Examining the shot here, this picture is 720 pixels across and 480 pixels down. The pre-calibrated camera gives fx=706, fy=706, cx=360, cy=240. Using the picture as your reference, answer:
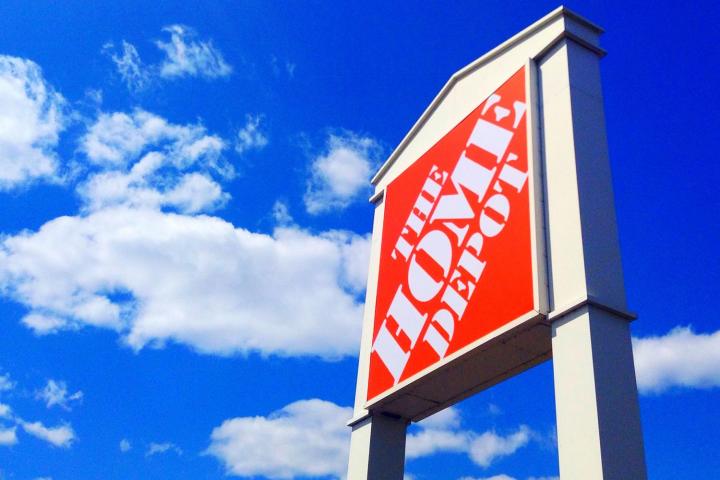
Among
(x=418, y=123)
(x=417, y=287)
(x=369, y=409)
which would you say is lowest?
(x=369, y=409)

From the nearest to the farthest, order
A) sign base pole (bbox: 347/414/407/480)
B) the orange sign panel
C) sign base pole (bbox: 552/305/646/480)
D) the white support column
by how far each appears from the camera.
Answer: sign base pole (bbox: 552/305/646/480)
the white support column
the orange sign panel
sign base pole (bbox: 347/414/407/480)

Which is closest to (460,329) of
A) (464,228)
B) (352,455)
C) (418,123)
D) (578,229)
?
(464,228)

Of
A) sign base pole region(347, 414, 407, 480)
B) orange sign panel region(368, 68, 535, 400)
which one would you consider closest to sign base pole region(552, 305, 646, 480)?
orange sign panel region(368, 68, 535, 400)

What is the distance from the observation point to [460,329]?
1095 centimetres

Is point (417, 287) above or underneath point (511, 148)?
underneath

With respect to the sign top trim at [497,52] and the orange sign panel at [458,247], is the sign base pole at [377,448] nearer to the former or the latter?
the orange sign panel at [458,247]

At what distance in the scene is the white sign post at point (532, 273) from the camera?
27.5 feet

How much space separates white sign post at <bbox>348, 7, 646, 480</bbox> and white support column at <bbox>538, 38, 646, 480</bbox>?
2cm

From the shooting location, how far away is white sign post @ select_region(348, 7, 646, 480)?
27.5 feet

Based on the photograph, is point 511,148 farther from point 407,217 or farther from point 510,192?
point 407,217

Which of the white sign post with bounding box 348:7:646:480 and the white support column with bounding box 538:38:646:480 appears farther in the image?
the white sign post with bounding box 348:7:646:480

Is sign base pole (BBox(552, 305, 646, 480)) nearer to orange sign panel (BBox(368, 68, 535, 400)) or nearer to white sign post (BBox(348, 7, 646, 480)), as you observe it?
white sign post (BBox(348, 7, 646, 480))

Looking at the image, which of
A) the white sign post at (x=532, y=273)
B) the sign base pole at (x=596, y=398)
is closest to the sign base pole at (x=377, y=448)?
the white sign post at (x=532, y=273)

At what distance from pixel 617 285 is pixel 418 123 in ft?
22.0
